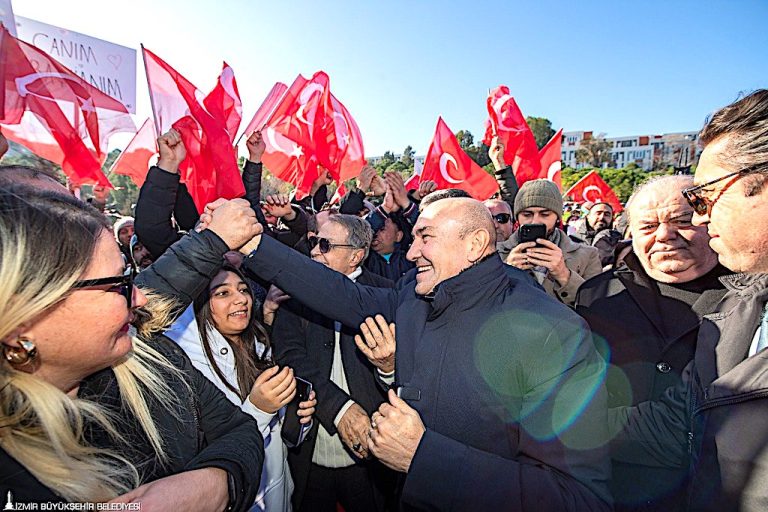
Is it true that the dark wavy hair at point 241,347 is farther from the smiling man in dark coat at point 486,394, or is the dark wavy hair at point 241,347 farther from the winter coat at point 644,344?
the winter coat at point 644,344

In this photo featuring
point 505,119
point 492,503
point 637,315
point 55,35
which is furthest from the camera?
point 505,119

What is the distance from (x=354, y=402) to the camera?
2.56 metres

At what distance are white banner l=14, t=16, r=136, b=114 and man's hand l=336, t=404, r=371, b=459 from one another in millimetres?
4707

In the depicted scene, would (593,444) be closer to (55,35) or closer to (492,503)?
(492,503)

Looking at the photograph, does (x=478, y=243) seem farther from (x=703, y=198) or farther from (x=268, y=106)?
(x=268, y=106)

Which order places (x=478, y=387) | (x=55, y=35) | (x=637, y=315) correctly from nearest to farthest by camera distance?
(x=478, y=387), (x=637, y=315), (x=55, y=35)

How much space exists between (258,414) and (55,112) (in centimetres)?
384

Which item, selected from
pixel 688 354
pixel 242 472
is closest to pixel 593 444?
pixel 688 354

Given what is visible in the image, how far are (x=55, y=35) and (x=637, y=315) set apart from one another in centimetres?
588

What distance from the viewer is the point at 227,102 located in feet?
15.0

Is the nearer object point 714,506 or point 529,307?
point 714,506

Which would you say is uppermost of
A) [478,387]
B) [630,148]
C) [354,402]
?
[630,148]

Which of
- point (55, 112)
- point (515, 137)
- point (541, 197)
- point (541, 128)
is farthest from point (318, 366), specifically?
point (541, 128)

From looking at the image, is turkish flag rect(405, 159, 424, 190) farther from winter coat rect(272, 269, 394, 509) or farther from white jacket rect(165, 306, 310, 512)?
white jacket rect(165, 306, 310, 512)
